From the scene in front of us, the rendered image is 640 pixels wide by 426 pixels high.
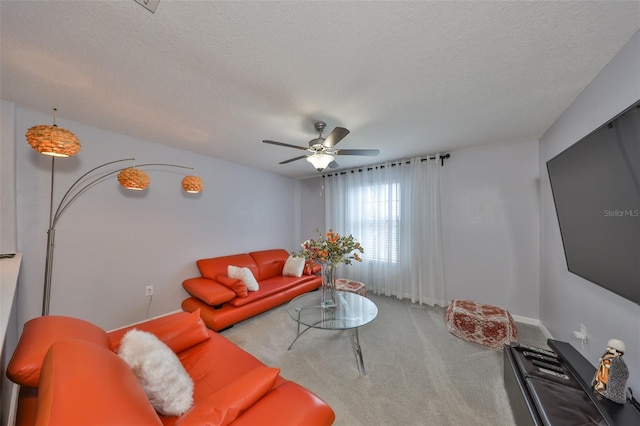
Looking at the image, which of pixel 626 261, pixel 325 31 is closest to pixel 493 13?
pixel 325 31

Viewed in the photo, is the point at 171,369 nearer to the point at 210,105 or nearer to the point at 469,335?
the point at 210,105

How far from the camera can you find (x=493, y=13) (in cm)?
112

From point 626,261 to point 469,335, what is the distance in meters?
1.63

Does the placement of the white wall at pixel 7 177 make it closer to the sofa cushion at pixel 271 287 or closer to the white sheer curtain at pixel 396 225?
the sofa cushion at pixel 271 287

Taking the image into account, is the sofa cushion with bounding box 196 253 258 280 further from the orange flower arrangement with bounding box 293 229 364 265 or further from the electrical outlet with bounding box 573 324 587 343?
the electrical outlet with bounding box 573 324 587 343

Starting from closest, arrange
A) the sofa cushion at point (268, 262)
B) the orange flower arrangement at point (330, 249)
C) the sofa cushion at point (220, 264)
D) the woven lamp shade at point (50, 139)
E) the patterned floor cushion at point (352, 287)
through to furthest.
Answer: the woven lamp shade at point (50, 139) < the orange flower arrangement at point (330, 249) < the sofa cushion at point (220, 264) < the patterned floor cushion at point (352, 287) < the sofa cushion at point (268, 262)

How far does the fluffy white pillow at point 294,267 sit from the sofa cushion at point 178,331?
206 centimetres

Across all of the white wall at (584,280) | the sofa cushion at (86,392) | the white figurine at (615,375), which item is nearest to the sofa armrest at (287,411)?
the sofa cushion at (86,392)

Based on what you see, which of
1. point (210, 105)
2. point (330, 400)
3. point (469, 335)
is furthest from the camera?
point (469, 335)

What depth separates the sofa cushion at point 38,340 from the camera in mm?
899

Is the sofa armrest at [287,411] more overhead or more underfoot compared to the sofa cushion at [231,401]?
more underfoot

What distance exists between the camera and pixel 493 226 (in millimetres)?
3070

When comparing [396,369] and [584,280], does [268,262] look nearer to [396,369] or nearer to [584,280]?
[396,369]

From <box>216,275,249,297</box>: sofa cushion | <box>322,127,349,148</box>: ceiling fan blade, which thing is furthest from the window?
<box>216,275,249,297</box>: sofa cushion
